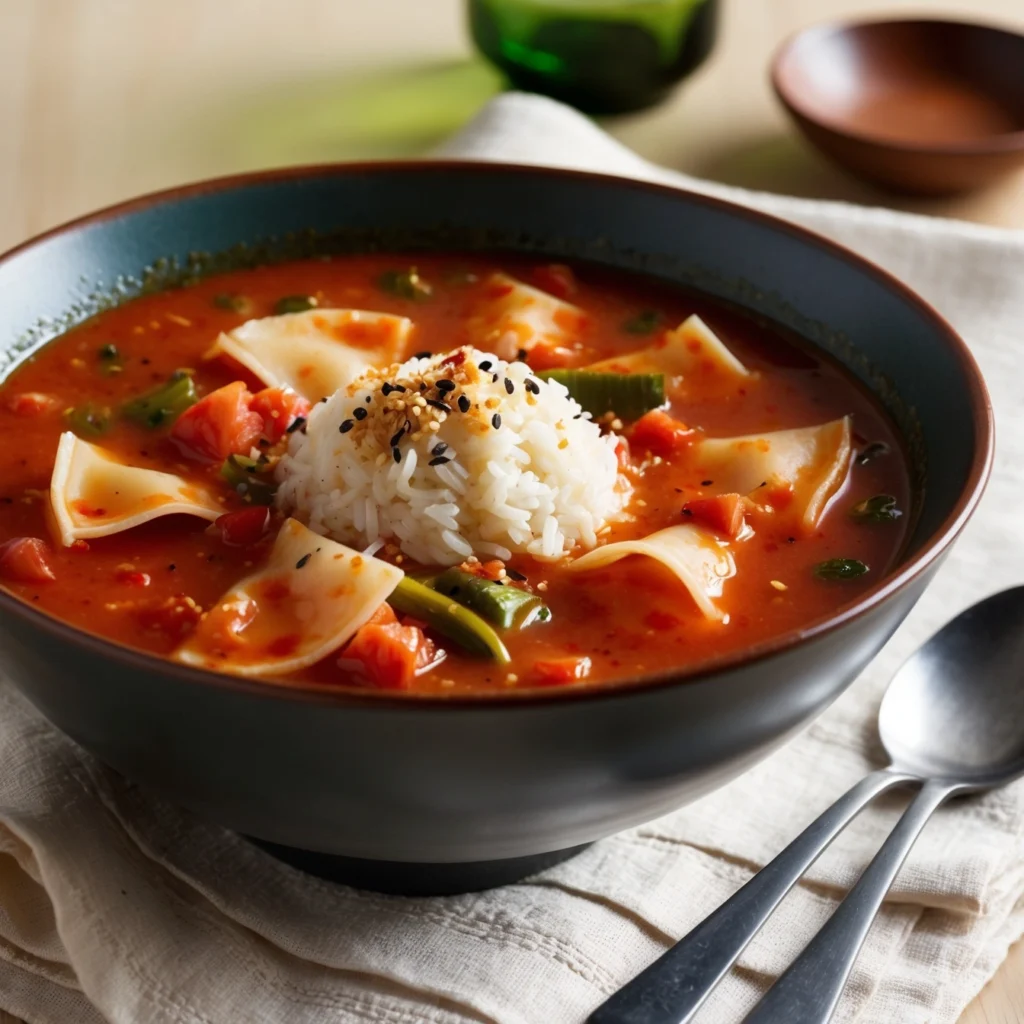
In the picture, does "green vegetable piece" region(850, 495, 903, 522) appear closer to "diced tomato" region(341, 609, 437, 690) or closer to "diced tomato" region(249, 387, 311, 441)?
"diced tomato" region(341, 609, 437, 690)

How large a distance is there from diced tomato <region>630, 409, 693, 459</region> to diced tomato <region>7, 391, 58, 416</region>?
1.52 metres

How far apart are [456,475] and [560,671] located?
2.14 ft

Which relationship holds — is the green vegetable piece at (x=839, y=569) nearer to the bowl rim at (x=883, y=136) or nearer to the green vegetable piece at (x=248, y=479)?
the green vegetable piece at (x=248, y=479)

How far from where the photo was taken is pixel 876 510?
11.9ft

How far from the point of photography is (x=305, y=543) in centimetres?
337

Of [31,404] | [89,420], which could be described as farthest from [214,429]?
[31,404]

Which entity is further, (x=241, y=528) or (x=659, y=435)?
(x=659, y=435)

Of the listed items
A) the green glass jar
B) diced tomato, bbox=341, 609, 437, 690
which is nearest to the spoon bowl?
diced tomato, bbox=341, 609, 437, 690

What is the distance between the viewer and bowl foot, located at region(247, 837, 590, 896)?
3182 millimetres

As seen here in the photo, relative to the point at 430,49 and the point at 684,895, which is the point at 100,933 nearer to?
the point at 684,895

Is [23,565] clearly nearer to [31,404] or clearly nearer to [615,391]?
[31,404]

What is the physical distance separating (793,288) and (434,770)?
2.18 meters

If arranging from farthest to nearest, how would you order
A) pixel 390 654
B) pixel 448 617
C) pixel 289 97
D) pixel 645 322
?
1. pixel 289 97
2. pixel 645 322
3. pixel 448 617
4. pixel 390 654

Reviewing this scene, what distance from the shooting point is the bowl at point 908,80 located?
6.30 m
